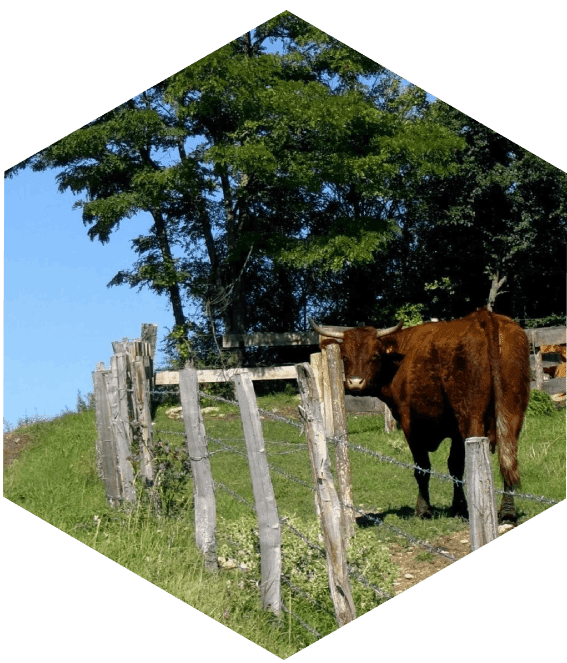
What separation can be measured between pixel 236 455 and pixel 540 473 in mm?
2655

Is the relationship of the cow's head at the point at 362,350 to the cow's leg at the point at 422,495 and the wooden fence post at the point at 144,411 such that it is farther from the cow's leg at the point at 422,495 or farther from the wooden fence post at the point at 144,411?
the wooden fence post at the point at 144,411

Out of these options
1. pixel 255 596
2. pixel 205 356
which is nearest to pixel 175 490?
pixel 205 356

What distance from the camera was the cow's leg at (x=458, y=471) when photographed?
859 centimetres

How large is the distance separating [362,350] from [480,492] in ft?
8.62

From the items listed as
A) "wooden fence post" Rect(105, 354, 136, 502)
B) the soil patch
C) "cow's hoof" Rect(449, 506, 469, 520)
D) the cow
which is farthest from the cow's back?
→ the soil patch

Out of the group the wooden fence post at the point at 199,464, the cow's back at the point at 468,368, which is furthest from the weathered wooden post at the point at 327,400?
the wooden fence post at the point at 199,464

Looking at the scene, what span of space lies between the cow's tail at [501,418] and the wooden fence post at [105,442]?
12.1 feet

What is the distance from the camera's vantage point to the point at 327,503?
6746 millimetres

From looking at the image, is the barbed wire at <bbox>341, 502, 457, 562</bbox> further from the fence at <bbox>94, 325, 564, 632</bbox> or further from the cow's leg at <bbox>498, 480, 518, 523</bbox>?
the cow's leg at <bbox>498, 480, 518, 523</bbox>

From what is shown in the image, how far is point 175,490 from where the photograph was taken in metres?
8.91

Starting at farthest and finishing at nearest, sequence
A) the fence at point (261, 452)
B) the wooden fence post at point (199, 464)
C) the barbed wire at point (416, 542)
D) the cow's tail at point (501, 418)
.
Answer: the cow's tail at point (501, 418)
the wooden fence post at point (199, 464)
the barbed wire at point (416, 542)
the fence at point (261, 452)

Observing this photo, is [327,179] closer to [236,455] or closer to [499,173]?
[499,173]

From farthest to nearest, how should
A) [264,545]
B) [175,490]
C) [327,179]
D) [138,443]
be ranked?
[138,443] < [175,490] < [327,179] < [264,545]

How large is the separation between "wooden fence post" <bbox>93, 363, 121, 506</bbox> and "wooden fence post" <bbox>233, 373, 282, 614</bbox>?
2.74 m
